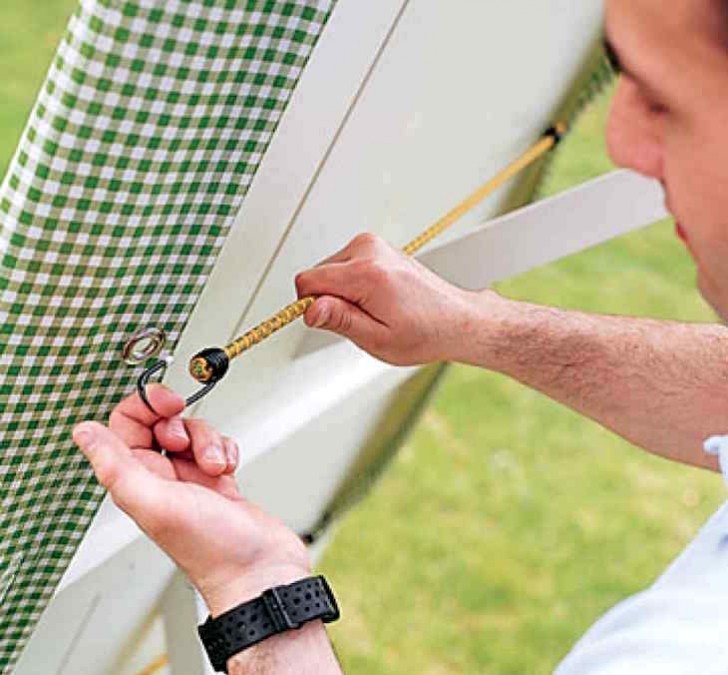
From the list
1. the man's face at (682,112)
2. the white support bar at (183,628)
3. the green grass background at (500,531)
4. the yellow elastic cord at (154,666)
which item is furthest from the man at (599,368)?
the green grass background at (500,531)

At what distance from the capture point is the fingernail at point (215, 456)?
1.11 meters

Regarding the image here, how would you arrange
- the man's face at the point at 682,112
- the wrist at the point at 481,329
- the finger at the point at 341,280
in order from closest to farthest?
the man's face at the point at 682,112 → the finger at the point at 341,280 → the wrist at the point at 481,329

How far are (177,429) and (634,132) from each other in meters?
0.39

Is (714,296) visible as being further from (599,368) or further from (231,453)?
(599,368)

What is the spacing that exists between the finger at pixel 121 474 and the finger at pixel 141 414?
39 mm

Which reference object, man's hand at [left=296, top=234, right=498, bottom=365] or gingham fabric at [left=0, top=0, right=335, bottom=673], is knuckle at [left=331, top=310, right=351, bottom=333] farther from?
gingham fabric at [left=0, top=0, right=335, bottom=673]

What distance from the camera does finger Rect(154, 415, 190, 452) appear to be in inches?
43.8

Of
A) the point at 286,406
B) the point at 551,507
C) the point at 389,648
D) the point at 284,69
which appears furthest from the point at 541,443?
the point at 284,69

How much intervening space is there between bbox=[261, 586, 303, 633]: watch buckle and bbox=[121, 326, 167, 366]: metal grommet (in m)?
0.19

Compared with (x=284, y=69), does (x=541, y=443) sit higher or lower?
lower

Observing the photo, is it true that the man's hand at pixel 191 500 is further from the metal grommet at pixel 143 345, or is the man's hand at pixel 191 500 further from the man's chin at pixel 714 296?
the man's chin at pixel 714 296

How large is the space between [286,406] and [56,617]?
0.35 meters

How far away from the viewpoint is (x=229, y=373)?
4.71ft

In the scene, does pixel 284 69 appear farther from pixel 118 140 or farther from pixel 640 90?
pixel 640 90
